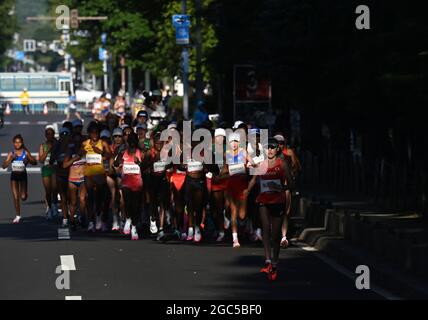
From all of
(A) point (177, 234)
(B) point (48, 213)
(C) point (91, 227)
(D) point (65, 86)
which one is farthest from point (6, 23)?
(A) point (177, 234)

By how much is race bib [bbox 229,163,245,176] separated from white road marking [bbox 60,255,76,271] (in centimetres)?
300

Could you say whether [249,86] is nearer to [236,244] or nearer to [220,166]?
[220,166]

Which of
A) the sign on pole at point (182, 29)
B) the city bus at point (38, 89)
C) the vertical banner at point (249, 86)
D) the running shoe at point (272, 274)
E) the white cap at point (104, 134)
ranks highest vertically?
the sign on pole at point (182, 29)

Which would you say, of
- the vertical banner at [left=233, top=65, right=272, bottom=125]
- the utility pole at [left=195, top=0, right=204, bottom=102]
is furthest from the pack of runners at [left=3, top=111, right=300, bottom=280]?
the utility pole at [left=195, top=0, right=204, bottom=102]

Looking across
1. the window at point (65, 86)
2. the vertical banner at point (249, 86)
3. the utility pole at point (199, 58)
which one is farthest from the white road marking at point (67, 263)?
the window at point (65, 86)

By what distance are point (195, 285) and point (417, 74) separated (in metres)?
A: 5.56

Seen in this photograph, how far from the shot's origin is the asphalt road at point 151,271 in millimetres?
16578

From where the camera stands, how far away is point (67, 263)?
19.8 metres

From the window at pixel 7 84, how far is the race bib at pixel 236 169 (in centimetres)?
9792

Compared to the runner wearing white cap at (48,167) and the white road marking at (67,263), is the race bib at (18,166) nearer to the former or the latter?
the runner wearing white cap at (48,167)

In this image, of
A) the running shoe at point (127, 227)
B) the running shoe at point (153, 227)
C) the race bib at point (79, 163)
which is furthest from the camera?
the race bib at point (79, 163)

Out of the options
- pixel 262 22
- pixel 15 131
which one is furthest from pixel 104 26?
pixel 262 22

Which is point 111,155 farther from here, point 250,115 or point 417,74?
point 250,115
